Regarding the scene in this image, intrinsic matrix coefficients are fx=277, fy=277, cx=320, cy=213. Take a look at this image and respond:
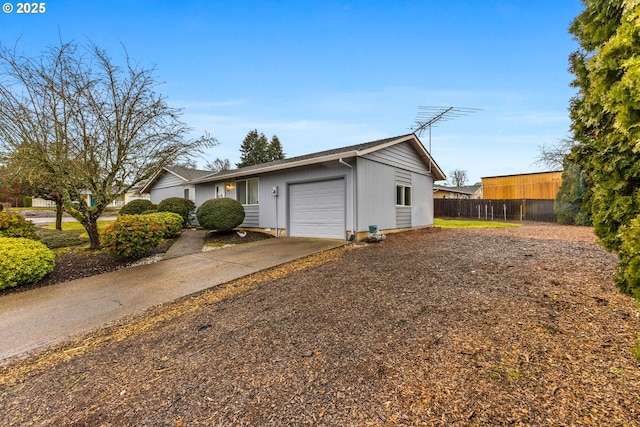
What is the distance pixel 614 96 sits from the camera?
2139mm

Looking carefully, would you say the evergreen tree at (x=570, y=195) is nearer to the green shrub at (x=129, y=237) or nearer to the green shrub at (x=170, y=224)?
the green shrub at (x=129, y=237)

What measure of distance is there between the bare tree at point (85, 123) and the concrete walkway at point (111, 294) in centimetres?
271

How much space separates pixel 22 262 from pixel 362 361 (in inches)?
252

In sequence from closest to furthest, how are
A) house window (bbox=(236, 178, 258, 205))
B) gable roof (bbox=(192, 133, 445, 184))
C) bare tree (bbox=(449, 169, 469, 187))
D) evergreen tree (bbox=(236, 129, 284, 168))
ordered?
gable roof (bbox=(192, 133, 445, 184)), house window (bbox=(236, 178, 258, 205)), evergreen tree (bbox=(236, 129, 284, 168)), bare tree (bbox=(449, 169, 469, 187))

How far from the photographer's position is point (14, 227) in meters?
6.32

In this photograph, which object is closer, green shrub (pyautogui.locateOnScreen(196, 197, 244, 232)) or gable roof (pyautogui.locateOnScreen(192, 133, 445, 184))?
gable roof (pyautogui.locateOnScreen(192, 133, 445, 184))

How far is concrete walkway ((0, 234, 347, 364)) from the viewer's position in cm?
347

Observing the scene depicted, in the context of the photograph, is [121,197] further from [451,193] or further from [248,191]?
[451,193]

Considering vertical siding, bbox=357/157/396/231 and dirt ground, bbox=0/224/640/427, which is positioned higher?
vertical siding, bbox=357/157/396/231

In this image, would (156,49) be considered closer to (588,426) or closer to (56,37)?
(56,37)

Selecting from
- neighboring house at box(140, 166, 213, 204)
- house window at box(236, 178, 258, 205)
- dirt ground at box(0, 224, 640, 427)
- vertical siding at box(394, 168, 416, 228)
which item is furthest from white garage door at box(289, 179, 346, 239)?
neighboring house at box(140, 166, 213, 204)

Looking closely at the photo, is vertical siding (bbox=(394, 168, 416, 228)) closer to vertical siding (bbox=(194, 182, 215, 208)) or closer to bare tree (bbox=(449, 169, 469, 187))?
vertical siding (bbox=(194, 182, 215, 208))

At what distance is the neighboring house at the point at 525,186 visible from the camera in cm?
2047

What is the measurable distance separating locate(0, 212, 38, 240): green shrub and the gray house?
6327mm
